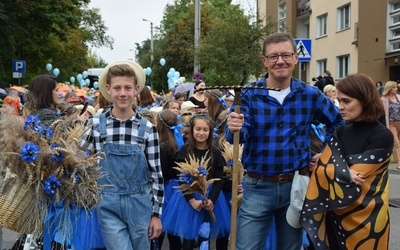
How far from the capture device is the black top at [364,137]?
3.54 metres

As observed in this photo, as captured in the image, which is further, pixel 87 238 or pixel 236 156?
pixel 87 238

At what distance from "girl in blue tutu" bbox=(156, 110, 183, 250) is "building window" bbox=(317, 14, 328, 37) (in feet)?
90.3

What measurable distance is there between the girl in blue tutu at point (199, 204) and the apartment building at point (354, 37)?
1788 centimetres

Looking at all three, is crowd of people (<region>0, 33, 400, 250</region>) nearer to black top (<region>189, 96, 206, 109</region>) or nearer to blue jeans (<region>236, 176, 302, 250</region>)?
blue jeans (<region>236, 176, 302, 250</region>)

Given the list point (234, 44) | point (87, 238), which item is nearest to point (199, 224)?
point (87, 238)

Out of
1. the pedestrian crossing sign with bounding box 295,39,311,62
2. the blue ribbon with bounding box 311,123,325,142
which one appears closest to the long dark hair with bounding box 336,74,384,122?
the blue ribbon with bounding box 311,123,325,142

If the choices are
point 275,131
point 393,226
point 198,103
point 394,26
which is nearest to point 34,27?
point 394,26

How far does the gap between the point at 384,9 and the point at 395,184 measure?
19.1 meters

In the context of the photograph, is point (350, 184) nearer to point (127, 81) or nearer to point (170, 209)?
point (127, 81)

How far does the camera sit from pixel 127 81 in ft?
12.7

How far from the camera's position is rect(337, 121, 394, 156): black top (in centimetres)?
354

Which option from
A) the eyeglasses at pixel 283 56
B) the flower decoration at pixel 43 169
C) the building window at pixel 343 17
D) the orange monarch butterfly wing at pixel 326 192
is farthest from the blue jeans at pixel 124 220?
the building window at pixel 343 17

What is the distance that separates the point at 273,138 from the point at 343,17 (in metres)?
27.6

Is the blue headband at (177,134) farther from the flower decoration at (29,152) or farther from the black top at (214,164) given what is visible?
the flower decoration at (29,152)
